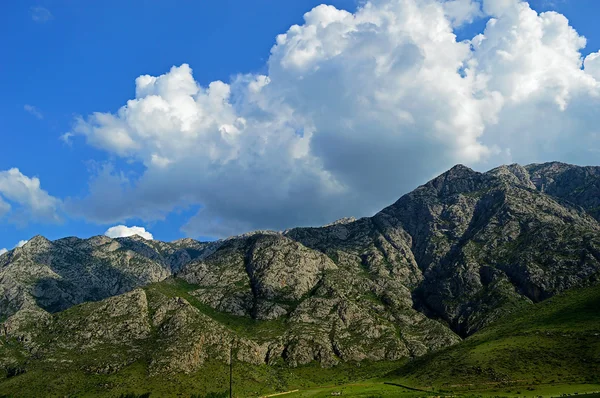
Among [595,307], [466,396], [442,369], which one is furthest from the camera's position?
[595,307]

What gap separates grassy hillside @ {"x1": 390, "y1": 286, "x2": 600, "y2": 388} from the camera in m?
126

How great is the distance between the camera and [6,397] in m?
199

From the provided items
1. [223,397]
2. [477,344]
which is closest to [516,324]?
[477,344]

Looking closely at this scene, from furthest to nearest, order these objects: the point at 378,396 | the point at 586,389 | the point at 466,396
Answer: the point at 378,396 → the point at 466,396 → the point at 586,389

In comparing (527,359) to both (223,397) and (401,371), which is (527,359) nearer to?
(401,371)

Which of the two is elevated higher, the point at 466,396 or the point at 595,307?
the point at 595,307

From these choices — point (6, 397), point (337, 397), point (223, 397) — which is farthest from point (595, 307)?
point (6, 397)

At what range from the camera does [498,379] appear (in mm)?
128625

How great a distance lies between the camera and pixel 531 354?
140750 mm

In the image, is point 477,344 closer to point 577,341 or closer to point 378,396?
point 577,341

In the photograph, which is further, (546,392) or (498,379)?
(498,379)

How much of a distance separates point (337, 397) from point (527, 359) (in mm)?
62524

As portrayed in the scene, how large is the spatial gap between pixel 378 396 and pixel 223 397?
256 ft

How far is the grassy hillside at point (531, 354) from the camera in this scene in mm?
125875
